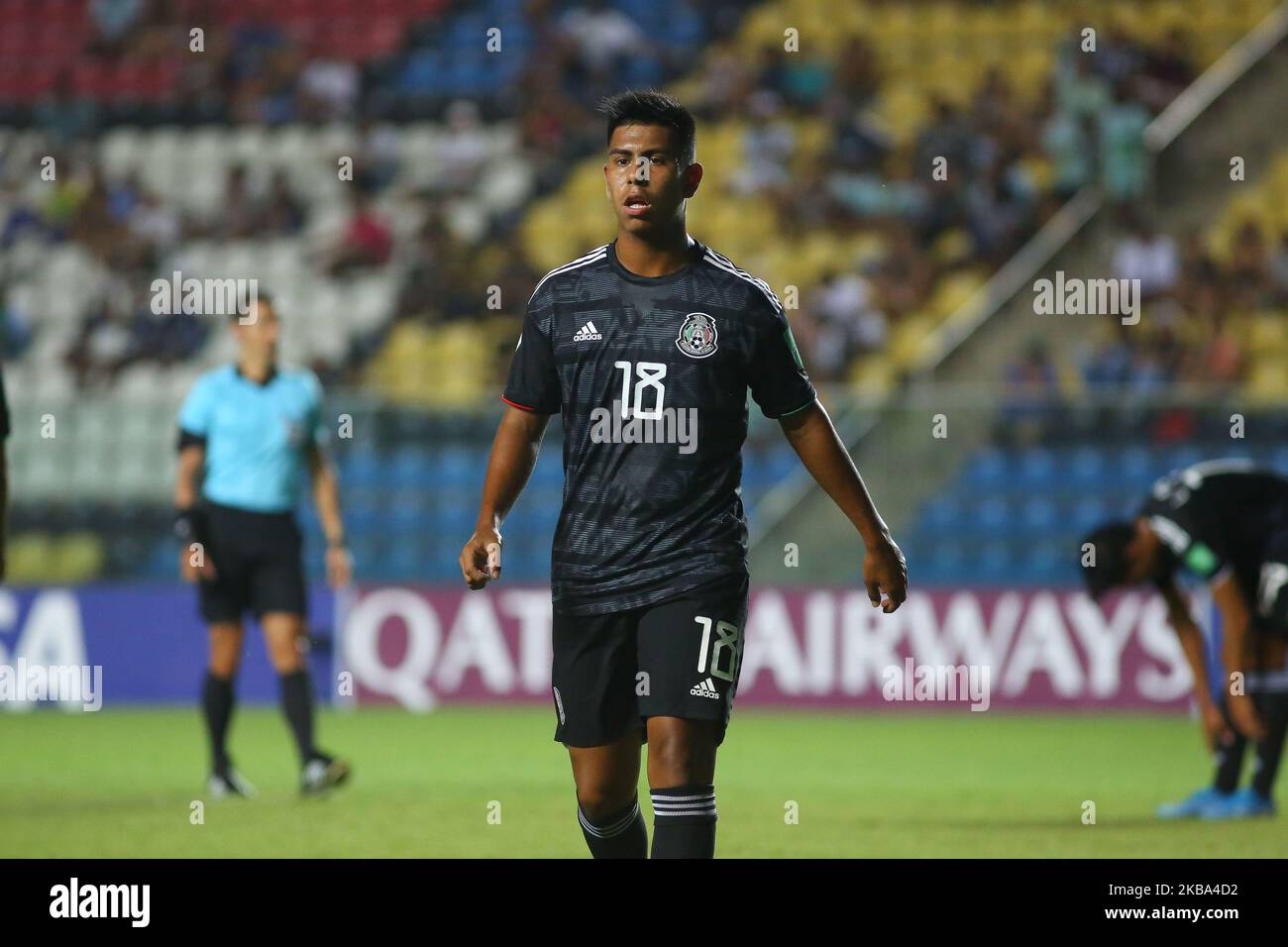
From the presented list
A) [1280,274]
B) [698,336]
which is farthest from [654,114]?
[1280,274]

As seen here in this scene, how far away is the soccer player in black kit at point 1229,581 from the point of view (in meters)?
9.54

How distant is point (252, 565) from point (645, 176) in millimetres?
5118

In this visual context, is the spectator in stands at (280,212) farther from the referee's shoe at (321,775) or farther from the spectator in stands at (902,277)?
the referee's shoe at (321,775)

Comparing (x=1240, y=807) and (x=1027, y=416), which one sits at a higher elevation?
(x=1027, y=416)

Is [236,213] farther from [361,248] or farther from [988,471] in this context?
[988,471]

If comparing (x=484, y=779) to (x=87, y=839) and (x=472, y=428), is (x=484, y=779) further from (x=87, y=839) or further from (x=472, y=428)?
(x=472, y=428)

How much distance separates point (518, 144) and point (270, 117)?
9.15 ft

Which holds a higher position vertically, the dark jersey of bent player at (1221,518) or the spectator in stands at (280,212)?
the spectator in stands at (280,212)

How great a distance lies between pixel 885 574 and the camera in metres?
5.86

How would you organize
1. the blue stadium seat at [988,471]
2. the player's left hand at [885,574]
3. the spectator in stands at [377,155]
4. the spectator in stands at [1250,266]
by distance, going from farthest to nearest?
1. the spectator in stands at [377,155]
2. the spectator in stands at [1250,266]
3. the blue stadium seat at [988,471]
4. the player's left hand at [885,574]

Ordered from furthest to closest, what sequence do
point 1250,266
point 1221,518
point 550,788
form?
point 1250,266, point 550,788, point 1221,518

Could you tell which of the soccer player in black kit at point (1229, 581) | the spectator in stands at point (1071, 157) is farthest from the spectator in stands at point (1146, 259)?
the soccer player in black kit at point (1229, 581)

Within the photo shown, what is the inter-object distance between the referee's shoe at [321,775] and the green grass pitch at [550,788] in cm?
8

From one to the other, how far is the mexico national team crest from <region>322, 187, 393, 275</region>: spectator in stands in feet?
48.8
